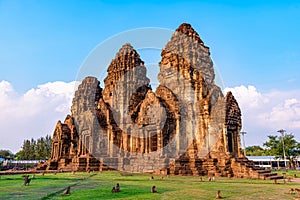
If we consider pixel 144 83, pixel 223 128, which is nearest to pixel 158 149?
pixel 223 128

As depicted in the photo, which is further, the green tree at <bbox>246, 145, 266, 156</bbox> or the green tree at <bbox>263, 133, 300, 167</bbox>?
the green tree at <bbox>246, 145, 266, 156</bbox>


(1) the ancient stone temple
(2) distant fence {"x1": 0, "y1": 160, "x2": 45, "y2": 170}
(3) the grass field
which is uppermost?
(1) the ancient stone temple

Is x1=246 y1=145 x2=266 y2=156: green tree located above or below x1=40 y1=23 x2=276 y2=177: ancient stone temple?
below

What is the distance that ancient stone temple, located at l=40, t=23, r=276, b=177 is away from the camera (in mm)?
24953

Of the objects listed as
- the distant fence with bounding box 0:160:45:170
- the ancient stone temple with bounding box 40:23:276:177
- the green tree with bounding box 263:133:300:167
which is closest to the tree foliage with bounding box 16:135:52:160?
the distant fence with bounding box 0:160:45:170

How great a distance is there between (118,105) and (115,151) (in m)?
6.35

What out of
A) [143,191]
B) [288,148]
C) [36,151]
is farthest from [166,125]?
[36,151]

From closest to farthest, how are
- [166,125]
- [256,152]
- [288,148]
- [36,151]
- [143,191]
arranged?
[143,191], [166,125], [288,148], [36,151], [256,152]

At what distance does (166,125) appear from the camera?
89.0ft

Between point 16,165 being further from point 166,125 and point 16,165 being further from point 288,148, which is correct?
point 288,148

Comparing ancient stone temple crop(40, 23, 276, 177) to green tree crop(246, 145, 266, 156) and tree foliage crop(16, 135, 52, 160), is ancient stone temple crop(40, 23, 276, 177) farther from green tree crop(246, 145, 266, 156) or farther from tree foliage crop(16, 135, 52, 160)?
green tree crop(246, 145, 266, 156)

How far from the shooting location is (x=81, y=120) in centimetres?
3512

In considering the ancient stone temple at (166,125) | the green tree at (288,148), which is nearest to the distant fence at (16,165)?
the ancient stone temple at (166,125)

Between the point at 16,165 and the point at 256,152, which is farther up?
the point at 256,152
